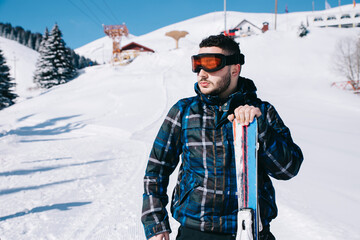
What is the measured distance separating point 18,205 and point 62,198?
0.69 meters

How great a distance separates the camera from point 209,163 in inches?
60.3

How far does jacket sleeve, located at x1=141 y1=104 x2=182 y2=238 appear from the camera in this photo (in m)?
1.59

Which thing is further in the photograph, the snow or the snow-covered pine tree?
the snow-covered pine tree

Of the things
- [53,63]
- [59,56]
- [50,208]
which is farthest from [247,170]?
[59,56]

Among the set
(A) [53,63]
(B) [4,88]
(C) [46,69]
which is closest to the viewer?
(B) [4,88]

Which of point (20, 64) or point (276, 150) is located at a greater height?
point (20, 64)

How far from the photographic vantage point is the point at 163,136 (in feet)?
5.55

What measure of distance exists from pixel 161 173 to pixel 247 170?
1.85ft

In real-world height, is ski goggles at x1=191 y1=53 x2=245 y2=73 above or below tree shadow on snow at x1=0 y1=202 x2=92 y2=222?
above

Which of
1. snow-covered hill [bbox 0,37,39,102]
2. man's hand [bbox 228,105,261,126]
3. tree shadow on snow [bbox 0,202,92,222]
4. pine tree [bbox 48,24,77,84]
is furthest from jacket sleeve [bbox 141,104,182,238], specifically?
snow-covered hill [bbox 0,37,39,102]

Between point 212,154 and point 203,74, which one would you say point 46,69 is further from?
point 212,154

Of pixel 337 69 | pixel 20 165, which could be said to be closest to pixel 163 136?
pixel 20 165

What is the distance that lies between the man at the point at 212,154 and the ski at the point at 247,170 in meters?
0.05

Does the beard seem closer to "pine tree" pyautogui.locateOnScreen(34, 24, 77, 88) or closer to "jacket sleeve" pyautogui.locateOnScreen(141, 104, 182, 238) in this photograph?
"jacket sleeve" pyautogui.locateOnScreen(141, 104, 182, 238)
